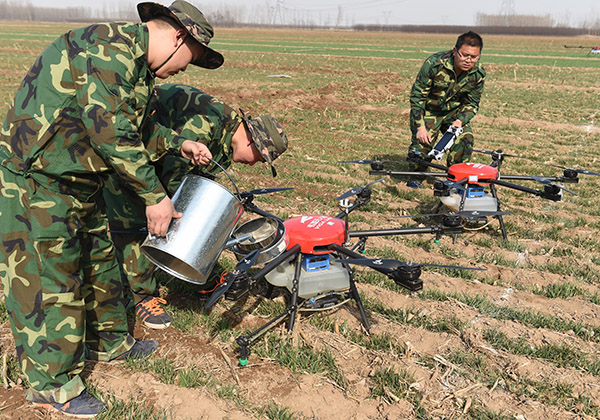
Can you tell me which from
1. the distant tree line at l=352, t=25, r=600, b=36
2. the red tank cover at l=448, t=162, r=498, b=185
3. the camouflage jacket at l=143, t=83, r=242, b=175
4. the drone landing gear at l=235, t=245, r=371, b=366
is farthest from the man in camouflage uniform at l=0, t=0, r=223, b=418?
the distant tree line at l=352, t=25, r=600, b=36

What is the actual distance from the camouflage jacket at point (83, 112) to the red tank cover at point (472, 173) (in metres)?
4.10

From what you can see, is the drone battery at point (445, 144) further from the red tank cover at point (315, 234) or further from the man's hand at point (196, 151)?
the man's hand at point (196, 151)

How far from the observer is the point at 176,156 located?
3574 mm

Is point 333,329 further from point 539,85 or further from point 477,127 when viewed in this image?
point 539,85

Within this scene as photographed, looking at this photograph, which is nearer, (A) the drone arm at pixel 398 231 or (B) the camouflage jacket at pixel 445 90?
(A) the drone arm at pixel 398 231

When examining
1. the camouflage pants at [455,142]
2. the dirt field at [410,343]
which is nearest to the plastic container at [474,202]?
the dirt field at [410,343]

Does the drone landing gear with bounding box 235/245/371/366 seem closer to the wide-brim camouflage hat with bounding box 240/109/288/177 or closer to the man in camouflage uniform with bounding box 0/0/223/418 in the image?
the wide-brim camouflage hat with bounding box 240/109/288/177

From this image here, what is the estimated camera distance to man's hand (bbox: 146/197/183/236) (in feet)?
8.60

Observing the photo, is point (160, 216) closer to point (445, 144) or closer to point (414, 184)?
point (445, 144)

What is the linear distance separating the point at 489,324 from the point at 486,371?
2.11 feet

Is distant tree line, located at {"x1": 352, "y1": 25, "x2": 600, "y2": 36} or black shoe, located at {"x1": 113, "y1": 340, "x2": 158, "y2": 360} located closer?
black shoe, located at {"x1": 113, "y1": 340, "x2": 158, "y2": 360}

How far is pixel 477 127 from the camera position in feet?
44.6

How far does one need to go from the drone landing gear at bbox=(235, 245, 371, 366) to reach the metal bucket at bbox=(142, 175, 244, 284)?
1.20 ft

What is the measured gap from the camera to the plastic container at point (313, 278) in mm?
3576
